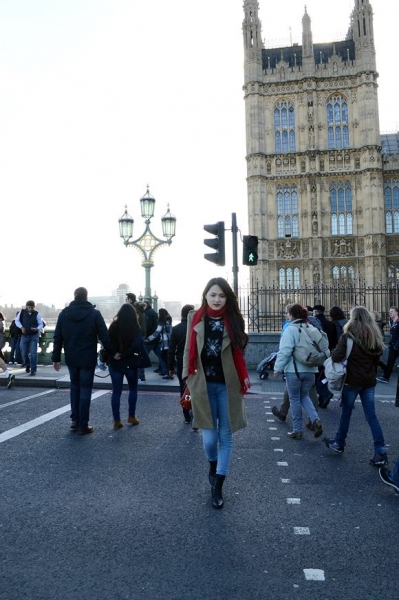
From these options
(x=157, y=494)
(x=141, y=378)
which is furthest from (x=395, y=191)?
(x=157, y=494)

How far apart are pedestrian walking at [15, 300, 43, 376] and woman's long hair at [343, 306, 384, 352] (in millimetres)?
8821

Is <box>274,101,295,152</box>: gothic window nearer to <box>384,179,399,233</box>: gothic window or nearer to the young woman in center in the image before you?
<box>384,179,399,233</box>: gothic window

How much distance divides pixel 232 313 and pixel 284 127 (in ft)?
111

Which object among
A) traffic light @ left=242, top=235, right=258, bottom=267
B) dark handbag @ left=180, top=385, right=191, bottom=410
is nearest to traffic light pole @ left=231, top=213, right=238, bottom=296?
traffic light @ left=242, top=235, right=258, bottom=267

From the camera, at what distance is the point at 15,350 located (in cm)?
1463

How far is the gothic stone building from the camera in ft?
112

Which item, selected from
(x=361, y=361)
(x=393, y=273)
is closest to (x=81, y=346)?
(x=361, y=361)

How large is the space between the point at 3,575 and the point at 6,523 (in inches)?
31.9

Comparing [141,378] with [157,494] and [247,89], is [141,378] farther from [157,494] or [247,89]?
[247,89]

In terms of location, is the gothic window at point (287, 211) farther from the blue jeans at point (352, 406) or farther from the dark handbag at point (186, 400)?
the dark handbag at point (186, 400)

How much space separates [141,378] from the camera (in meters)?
11.2

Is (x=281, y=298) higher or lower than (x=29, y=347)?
higher

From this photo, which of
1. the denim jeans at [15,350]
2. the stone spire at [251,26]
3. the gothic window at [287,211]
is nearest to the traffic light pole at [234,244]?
the denim jeans at [15,350]

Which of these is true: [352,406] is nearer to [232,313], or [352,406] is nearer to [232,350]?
[232,350]
